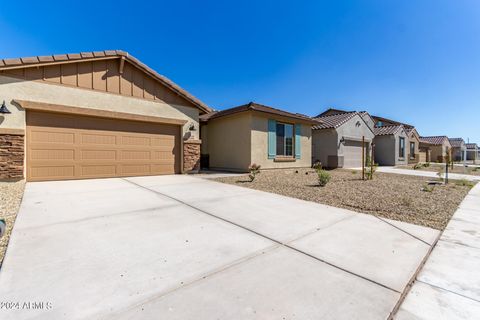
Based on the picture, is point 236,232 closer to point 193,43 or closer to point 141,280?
point 141,280

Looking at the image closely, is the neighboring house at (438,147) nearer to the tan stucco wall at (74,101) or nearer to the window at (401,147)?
the window at (401,147)

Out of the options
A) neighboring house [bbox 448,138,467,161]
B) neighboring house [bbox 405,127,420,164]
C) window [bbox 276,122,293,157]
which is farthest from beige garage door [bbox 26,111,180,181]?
neighboring house [bbox 448,138,467,161]

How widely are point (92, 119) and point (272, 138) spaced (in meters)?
7.93

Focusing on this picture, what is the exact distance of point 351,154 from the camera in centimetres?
1597

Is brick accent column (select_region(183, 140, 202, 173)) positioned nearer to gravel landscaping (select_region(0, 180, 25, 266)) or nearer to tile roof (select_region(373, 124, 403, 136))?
gravel landscaping (select_region(0, 180, 25, 266))

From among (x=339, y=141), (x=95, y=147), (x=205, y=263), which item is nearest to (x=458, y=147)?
(x=339, y=141)

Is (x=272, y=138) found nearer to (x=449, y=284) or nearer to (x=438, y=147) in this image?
(x=449, y=284)

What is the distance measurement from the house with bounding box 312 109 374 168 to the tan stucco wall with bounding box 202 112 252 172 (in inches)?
247

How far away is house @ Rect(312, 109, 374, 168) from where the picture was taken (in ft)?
48.5

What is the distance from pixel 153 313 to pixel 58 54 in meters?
8.97

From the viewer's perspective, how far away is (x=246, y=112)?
10.5m

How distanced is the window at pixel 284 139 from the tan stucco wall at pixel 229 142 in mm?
2151

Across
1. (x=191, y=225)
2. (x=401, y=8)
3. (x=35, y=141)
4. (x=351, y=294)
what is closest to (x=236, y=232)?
(x=191, y=225)

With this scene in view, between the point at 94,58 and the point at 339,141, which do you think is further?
the point at 339,141
